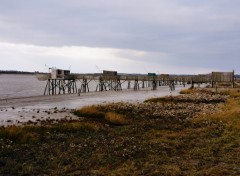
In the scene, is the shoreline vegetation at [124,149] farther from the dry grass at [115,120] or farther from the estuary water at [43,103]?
the estuary water at [43,103]

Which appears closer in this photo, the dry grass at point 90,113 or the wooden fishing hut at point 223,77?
the dry grass at point 90,113

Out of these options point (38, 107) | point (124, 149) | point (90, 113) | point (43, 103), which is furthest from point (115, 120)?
point (43, 103)

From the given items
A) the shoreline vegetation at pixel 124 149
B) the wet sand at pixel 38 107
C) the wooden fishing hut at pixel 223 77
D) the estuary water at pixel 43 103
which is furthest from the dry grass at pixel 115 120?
the wooden fishing hut at pixel 223 77

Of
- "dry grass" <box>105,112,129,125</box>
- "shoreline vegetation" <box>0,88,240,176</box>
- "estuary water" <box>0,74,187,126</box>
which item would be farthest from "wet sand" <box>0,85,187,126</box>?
"shoreline vegetation" <box>0,88,240,176</box>

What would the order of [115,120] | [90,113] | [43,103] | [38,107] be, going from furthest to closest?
1. [43,103]
2. [38,107]
3. [90,113]
4. [115,120]

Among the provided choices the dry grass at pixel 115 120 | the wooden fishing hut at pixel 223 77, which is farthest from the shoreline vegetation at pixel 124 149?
the wooden fishing hut at pixel 223 77

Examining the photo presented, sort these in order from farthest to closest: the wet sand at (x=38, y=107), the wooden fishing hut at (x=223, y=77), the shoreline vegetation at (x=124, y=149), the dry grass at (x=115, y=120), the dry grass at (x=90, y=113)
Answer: the wooden fishing hut at (x=223, y=77) → the dry grass at (x=90, y=113) → the wet sand at (x=38, y=107) → the dry grass at (x=115, y=120) → the shoreline vegetation at (x=124, y=149)

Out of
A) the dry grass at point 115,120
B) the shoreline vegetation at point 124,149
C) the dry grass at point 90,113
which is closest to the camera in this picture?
the shoreline vegetation at point 124,149

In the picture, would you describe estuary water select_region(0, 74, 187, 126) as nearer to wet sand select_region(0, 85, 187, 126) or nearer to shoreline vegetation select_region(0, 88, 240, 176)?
wet sand select_region(0, 85, 187, 126)

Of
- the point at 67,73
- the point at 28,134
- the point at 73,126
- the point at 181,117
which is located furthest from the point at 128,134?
the point at 67,73

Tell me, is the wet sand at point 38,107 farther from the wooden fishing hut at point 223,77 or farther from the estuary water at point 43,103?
the wooden fishing hut at point 223,77

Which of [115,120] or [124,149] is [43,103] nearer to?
[115,120]

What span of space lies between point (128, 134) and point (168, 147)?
3980 mm

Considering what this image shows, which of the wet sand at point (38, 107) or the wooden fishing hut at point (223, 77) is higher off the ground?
the wooden fishing hut at point (223, 77)
